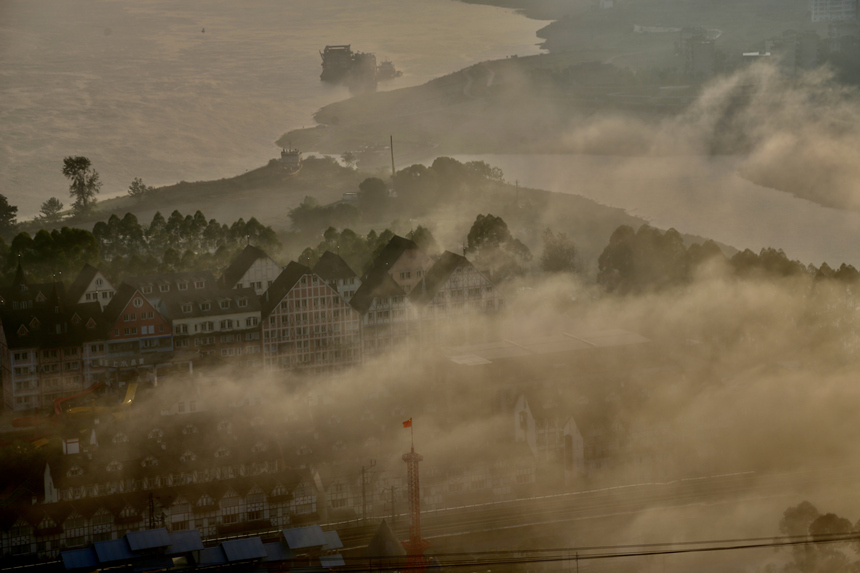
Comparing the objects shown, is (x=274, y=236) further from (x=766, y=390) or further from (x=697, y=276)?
(x=766, y=390)

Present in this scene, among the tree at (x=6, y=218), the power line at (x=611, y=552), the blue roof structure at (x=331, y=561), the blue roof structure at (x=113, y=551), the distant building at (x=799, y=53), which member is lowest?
the power line at (x=611, y=552)

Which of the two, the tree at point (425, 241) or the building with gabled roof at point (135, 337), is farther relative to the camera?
the tree at point (425, 241)

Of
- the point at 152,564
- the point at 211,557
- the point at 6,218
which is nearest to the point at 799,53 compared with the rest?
the point at 6,218

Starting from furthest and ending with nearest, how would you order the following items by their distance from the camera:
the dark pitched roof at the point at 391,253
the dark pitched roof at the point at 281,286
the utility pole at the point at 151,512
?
1. the dark pitched roof at the point at 391,253
2. the dark pitched roof at the point at 281,286
3. the utility pole at the point at 151,512

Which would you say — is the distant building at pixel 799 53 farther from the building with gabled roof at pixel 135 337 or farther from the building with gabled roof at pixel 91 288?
the building with gabled roof at pixel 135 337

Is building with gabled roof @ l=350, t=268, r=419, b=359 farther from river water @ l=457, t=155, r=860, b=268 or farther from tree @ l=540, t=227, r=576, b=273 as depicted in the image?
river water @ l=457, t=155, r=860, b=268

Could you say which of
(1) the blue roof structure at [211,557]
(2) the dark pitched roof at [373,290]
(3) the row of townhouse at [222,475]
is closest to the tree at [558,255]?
(2) the dark pitched roof at [373,290]

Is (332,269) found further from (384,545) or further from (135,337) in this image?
(384,545)

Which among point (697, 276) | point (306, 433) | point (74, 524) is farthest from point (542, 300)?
point (74, 524)

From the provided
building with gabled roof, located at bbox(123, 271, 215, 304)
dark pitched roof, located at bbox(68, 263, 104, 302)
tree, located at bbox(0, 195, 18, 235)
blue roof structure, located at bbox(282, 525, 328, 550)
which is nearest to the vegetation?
blue roof structure, located at bbox(282, 525, 328, 550)
